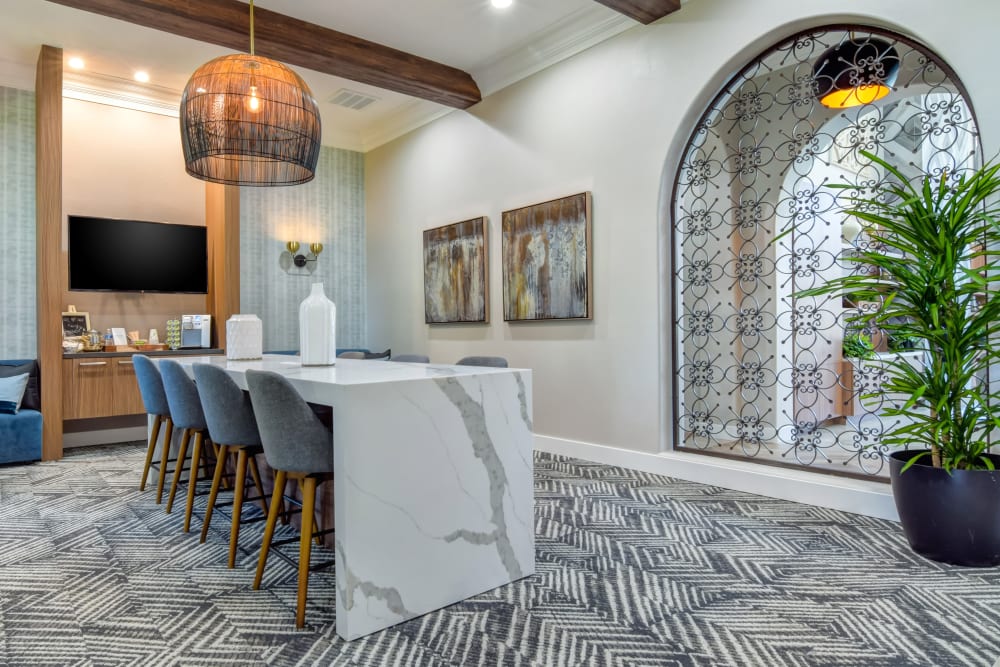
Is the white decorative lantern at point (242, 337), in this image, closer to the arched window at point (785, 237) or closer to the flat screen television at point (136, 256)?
the flat screen television at point (136, 256)

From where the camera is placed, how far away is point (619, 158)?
454 cm

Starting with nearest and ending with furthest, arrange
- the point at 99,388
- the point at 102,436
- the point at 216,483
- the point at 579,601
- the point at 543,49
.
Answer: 1. the point at 579,601
2. the point at 216,483
3. the point at 543,49
4. the point at 99,388
5. the point at 102,436

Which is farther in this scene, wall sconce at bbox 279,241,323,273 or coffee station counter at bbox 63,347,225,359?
wall sconce at bbox 279,241,323,273

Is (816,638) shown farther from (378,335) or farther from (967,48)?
(378,335)

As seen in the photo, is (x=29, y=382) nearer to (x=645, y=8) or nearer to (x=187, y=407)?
(x=187, y=407)

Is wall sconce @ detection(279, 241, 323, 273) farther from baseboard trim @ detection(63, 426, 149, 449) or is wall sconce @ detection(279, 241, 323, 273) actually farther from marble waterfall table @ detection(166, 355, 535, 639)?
marble waterfall table @ detection(166, 355, 535, 639)

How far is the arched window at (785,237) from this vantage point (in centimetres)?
367

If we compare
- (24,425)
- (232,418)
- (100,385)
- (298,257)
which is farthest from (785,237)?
(24,425)

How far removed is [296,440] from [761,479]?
2.84m

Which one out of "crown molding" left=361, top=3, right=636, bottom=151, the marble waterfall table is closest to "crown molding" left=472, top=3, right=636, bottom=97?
"crown molding" left=361, top=3, right=636, bottom=151

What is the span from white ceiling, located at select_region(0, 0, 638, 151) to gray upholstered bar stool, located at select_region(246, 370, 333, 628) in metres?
3.37

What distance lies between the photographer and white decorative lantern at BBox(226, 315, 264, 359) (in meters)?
3.76

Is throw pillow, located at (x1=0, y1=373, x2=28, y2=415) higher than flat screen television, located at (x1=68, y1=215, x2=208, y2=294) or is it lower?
lower

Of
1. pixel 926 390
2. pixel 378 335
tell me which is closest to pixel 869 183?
pixel 926 390
